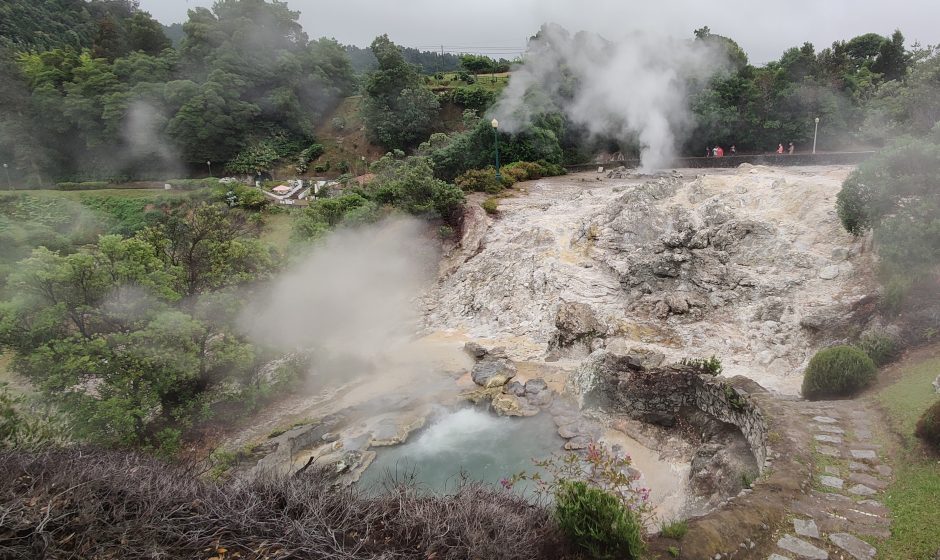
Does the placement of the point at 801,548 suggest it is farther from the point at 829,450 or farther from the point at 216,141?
the point at 216,141

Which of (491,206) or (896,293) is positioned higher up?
(491,206)

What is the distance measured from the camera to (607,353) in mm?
12281

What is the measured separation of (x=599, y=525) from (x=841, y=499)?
3.58m

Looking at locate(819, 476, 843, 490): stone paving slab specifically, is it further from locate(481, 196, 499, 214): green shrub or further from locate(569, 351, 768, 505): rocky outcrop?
locate(481, 196, 499, 214): green shrub

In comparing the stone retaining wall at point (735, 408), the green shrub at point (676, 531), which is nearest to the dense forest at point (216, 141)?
the stone retaining wall at point (735, 408)

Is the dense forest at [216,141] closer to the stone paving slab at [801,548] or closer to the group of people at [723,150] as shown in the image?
the group of people at [723,150]

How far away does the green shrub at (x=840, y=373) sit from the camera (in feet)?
29.5

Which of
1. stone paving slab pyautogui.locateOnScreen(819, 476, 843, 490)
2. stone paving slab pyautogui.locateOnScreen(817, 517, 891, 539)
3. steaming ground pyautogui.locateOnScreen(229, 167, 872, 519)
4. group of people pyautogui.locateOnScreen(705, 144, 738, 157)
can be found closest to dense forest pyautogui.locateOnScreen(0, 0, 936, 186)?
group of people pyautogui.locateOnScreen(705, 144, 738, 157)

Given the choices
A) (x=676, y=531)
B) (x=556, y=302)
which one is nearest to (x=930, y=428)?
(x=676, y=531)

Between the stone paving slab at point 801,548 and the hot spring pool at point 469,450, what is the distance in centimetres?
468

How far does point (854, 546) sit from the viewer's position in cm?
540

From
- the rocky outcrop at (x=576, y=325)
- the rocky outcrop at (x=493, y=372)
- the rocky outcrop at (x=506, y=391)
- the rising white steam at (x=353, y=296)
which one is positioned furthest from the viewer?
the rising white steam at (x=353, y=296)

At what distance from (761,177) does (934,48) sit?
266 inches

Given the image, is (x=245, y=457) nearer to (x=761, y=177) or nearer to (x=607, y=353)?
(x=607, y=353)
